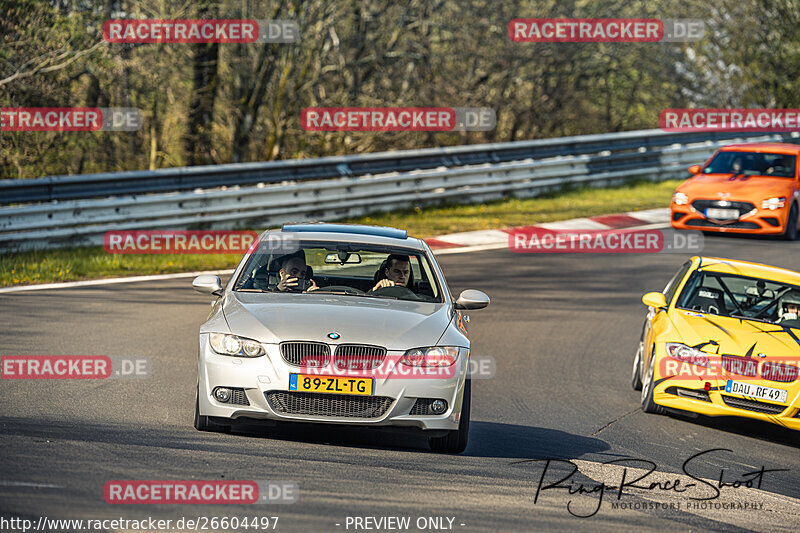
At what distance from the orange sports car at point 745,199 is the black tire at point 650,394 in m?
10.5

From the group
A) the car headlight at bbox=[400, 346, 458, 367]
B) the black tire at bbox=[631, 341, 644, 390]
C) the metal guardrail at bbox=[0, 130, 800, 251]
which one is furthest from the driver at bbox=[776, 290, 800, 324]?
the metal guardrail at bbox=[0, 130, 800, 251]

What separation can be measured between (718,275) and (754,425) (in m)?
1.49

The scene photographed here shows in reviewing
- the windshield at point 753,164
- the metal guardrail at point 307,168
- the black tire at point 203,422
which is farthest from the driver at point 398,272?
the windshield at point 753,164

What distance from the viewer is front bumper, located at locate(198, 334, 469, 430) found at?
22.2 feet

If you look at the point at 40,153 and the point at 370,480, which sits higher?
the point at 40,153

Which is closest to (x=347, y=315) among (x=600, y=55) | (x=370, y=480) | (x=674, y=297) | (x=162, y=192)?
(x=370, y=480)

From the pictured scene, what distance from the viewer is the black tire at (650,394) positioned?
9.48m

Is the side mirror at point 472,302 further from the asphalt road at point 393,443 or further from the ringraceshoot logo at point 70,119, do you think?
the ringraceshoot logo at point 70,119

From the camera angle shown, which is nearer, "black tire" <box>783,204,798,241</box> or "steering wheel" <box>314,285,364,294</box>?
"steering wheel" <box>314,285,364,294</box>

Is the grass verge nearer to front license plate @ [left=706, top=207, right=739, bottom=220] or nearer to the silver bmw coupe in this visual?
front license plate @ [left=706, top=207, right=739, bottom=220]

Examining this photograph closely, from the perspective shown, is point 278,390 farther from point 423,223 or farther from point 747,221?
point 747,221

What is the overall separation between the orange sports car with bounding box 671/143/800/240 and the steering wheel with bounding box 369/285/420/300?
41.7 ft

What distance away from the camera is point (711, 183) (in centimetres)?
1977

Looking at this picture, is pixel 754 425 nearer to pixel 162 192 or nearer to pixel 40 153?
pixel 162 192
